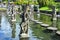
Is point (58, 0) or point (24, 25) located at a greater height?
point (24, 25)

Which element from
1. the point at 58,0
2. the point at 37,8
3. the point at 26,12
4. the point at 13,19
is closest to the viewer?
the point at 26,12

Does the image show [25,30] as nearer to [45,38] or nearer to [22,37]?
[22,37]

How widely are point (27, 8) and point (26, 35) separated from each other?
2.34 meters

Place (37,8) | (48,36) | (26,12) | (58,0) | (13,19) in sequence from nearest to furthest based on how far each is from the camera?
(26,12), (48,36), (13,19), (37,8), (58,0)

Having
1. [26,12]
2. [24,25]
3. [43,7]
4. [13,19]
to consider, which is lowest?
[43,7]

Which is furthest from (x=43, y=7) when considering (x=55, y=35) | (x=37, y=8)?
(x=55, y=35)

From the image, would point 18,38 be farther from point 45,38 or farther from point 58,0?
point 58,0

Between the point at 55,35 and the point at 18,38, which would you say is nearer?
the point at 18,38

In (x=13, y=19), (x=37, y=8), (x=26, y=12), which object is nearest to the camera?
(x=26, y=12)

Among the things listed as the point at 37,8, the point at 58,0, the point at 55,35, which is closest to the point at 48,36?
the point at 55,35

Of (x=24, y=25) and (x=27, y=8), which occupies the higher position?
(x=27, y=8)

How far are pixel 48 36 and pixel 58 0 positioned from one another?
154ft

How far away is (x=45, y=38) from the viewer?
18797 mm

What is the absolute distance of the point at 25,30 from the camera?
18.3 metres
